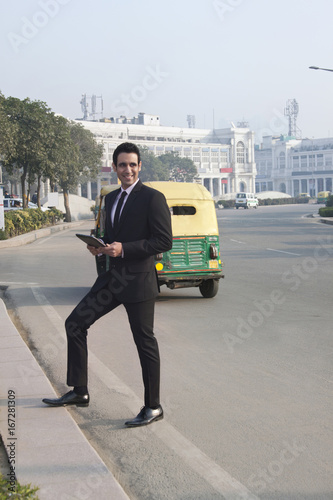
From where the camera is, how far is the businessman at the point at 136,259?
5.18 m

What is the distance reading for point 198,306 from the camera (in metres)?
11.7

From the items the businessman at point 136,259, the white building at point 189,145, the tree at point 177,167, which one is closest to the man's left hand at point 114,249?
the businessman at point 136,259

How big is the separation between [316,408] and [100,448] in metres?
1.79

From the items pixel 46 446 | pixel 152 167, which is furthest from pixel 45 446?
pixel 152 167

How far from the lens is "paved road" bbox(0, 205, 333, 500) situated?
4.34 meters

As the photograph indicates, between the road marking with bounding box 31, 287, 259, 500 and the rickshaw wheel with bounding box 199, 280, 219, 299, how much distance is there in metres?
5.47

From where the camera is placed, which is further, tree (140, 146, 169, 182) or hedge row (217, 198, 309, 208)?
tree (140, 146, 169, 182)

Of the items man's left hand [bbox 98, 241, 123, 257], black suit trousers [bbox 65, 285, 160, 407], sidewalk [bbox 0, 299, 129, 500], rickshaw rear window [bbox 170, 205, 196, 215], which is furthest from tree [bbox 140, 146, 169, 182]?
man's left hand [bbox 98, 241, 123, 257]

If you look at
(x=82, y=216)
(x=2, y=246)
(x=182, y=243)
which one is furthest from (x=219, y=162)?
(x=182, y=243)

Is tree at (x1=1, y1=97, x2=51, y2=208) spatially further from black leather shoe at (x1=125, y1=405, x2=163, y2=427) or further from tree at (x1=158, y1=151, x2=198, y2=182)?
tree at (x1=158, y1=151, x2=198, y2=182)

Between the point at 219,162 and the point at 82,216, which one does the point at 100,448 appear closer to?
the point at 82,216

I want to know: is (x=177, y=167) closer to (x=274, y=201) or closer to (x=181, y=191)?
(x=274, y=201)

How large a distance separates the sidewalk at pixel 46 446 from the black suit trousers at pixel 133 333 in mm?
402

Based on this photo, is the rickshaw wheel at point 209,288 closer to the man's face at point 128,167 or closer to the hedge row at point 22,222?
the man's face at point 128,167
